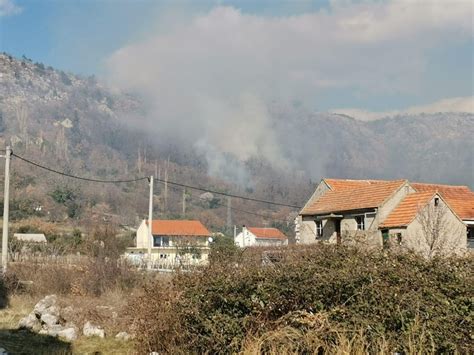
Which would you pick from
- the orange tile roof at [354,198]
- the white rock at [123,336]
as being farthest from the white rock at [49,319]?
the orange tile roof at [354,198]

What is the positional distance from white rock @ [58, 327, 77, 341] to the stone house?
1917 cm

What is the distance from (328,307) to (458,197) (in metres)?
34.4

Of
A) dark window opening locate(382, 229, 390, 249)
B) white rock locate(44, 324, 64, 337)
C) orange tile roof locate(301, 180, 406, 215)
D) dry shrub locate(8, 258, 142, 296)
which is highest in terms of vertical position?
orange tile roof locate(301, 180, 406, 215)

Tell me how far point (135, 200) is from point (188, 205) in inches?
596

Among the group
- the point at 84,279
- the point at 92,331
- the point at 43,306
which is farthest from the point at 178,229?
the point at 92,331

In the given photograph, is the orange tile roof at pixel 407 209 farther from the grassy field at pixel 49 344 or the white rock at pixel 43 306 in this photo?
the grassy field at pixel 49 344

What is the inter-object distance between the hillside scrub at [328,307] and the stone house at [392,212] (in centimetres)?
2014

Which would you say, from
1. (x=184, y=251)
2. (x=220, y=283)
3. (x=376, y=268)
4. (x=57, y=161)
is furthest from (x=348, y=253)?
(x=57, y=161)

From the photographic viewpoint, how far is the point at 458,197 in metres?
40.2

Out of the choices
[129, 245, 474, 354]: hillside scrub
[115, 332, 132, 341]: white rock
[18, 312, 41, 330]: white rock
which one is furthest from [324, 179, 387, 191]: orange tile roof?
[129, 245, 474, 354]: hillside scrub

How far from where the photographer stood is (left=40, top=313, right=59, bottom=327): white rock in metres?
13.9

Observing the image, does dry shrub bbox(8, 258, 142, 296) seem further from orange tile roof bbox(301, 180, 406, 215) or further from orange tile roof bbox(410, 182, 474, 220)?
orange tile roof bbox(410, 182, 474, 220)

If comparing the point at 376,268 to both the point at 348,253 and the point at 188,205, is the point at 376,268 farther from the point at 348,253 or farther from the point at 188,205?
the point at 188,205

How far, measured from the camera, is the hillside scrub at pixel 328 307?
26.4 feet
